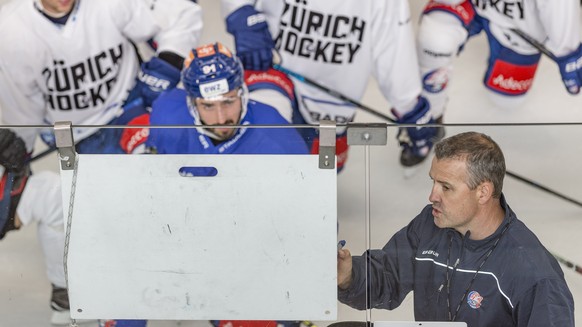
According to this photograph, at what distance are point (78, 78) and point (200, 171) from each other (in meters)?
1.70

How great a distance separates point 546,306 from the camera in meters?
2.11

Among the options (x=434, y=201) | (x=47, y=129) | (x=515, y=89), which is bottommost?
(x=515, y=89)

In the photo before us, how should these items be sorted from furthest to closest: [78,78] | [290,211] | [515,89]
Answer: [515,89], [78,78], [290,211]

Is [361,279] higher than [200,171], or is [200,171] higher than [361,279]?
[200,171]

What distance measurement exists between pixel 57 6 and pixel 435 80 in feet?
4.32

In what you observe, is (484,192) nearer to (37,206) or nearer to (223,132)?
(223,132)

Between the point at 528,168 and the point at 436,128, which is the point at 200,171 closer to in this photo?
the point at 436,128

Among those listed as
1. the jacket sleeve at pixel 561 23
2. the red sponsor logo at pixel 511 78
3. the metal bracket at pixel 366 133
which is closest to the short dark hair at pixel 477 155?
the metal bracket at pixel 366 133

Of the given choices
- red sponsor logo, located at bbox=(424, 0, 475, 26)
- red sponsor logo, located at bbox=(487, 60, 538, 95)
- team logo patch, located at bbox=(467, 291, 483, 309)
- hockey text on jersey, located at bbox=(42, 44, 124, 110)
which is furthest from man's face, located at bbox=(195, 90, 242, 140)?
red sponsor logo, located at bbox=(487, 60, 538, 95)

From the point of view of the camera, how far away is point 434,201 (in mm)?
2156

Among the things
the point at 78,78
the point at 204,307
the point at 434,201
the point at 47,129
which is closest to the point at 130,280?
the point at 204,307

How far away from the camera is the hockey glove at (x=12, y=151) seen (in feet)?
7.16

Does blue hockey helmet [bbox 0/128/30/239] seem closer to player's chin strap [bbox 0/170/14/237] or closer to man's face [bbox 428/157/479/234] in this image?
player's chin strap [bbox 0/170/14/237]

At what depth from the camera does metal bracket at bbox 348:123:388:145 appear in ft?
6.88
